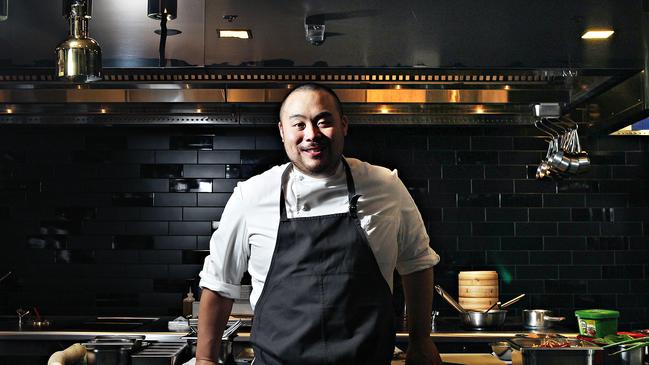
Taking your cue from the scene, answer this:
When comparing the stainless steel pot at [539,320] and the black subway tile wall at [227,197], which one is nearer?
the stainless steel pot at [539,320]

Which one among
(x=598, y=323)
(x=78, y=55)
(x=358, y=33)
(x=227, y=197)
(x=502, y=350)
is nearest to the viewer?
(x=78, y=55)

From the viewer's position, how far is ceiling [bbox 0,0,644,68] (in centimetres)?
433

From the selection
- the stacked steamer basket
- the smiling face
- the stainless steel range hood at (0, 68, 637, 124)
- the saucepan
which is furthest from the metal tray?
the stacked steamer basket

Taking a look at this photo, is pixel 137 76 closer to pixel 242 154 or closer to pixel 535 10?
pixel 242 154

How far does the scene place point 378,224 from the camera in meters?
2.91

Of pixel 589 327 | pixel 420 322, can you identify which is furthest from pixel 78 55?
pixel 589 327

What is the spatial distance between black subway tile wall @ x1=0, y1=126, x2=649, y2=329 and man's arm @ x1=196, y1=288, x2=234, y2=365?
333 cm

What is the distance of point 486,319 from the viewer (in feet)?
17.5

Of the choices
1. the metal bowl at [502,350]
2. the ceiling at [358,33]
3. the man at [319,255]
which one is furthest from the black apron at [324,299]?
the ceiling at [358,33]

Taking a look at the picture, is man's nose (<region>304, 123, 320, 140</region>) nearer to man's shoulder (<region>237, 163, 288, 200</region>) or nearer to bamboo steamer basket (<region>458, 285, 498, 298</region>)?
man's shoulder (<region>237, 163, 288, 200</region>)

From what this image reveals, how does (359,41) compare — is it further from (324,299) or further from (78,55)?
(324,299)

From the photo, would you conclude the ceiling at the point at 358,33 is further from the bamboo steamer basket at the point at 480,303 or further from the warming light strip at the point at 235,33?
the bamboo steamer basket at the point at 480,303

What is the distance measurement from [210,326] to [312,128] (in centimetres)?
69

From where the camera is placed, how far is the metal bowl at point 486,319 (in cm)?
534
